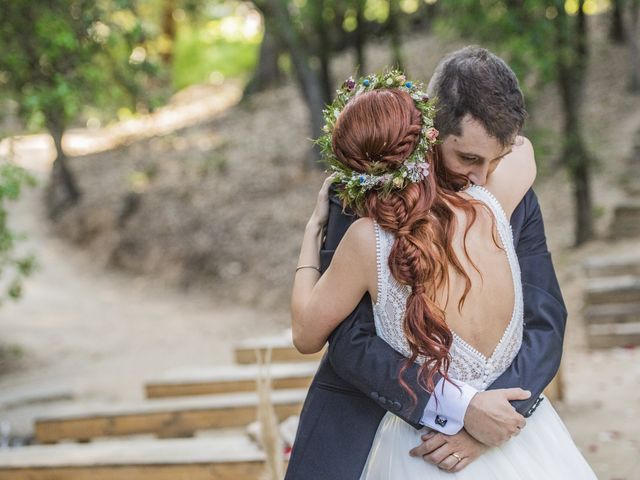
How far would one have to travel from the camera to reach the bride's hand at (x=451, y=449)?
2.15 m

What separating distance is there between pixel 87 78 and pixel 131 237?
685 centimetres

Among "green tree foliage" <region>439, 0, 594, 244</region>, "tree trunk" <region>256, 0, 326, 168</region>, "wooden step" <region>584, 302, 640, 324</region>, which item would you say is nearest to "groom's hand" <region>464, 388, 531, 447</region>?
"wooden step" <region>584, 302, 640, 324</region>

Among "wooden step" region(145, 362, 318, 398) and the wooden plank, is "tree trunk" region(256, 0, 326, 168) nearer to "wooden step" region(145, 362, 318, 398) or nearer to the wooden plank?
the wooden plank

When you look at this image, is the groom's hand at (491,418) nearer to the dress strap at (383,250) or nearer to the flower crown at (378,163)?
the dress strap at (383,250)

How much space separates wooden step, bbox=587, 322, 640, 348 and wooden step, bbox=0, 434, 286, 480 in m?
4.35

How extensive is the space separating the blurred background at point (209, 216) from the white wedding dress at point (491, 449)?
1.95 feet

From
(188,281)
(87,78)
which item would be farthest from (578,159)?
(188,281)

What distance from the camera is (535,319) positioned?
2340 mm

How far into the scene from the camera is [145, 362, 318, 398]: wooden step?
5484 millimetres

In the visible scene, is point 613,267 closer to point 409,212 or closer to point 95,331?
point 95,331

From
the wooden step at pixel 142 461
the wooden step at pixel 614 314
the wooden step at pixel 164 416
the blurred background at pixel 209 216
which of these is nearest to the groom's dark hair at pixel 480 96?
the blurred background at pixel 209 216

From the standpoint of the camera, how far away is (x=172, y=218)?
616 inches

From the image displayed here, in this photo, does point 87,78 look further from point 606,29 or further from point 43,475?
point 606,29

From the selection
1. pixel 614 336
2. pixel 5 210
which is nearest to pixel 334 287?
pixel 614 336
